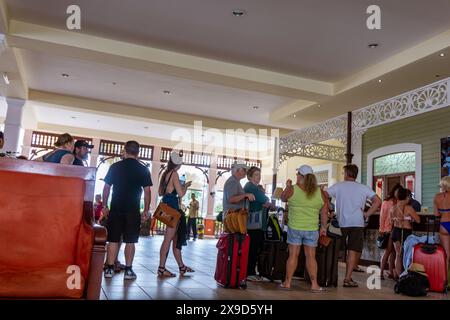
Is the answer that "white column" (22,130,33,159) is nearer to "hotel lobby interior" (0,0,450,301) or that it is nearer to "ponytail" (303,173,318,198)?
"hotel lobby interior" (0,0,450,301)

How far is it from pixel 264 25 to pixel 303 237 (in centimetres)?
345

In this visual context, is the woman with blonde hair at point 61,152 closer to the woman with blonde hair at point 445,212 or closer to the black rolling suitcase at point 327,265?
the black rolling suitcase at point 327,265

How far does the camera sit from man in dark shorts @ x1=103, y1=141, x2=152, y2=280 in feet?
14.0

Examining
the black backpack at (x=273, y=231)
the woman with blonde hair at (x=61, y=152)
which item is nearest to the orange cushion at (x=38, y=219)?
the woman with blonde hair at (x=61, y=152)

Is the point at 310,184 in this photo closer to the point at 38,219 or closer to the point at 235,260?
the point at 235,260

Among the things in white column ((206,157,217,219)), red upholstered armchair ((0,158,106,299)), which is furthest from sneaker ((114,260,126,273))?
white column ((206,157,217,219))

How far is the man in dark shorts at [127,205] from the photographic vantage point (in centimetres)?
427

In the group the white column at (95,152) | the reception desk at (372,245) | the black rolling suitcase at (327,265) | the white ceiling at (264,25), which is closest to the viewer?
the black rolling suitcase at (327,265)

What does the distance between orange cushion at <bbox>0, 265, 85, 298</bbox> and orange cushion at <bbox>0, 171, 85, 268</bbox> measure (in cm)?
19

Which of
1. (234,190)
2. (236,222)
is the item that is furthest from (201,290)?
(234,190)

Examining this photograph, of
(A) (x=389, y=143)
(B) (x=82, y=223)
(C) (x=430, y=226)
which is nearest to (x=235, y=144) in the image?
(A) (x=389, y=143)

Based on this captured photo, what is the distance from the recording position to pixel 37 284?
6.37 feet

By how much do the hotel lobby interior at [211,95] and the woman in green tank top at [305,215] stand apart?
0.34 meters

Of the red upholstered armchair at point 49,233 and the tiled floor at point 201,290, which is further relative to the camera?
the tiled floor at point 201,290
